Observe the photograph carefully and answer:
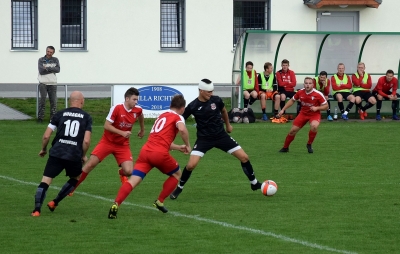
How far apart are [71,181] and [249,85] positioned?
14.6 metres

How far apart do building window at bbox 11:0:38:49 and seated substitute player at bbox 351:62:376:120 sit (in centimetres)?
1287

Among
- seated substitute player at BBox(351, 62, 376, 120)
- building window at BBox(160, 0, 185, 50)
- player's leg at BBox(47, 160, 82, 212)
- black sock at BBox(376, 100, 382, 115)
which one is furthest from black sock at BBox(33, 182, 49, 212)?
building window at BBox(160, 0, 185, 50)

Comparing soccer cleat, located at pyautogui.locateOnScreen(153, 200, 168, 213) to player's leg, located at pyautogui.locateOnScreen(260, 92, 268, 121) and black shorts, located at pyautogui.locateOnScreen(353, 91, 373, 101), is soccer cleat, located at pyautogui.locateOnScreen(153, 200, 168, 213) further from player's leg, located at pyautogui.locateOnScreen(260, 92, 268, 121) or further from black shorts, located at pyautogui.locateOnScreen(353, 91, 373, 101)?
black shorts, located at pyautogui.locateOnScreen(353, 91, 373, 101)

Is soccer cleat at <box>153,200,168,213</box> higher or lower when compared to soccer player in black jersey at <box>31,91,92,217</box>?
lower

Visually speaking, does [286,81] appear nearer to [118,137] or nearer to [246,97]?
[246,97]

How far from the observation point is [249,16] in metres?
34.2

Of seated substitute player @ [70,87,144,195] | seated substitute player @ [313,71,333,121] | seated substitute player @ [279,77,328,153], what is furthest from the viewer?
seated substitute player @ [313,71,333,121]

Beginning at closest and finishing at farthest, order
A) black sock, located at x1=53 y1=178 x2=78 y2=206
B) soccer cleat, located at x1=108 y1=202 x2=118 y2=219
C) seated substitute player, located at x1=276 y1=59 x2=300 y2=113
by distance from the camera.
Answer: soccer cleat, located at x1=108 y1=202 x2=118 y2=219, black sock, located at x1=53 y1=178 x2=78 y2=206, seated substitute player, located at x1=276 y1=59 x2=300 y2=113

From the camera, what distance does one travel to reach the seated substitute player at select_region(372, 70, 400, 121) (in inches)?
968

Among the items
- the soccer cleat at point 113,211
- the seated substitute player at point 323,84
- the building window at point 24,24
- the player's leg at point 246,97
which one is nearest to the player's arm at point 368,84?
the seated substitute player at point 323,84

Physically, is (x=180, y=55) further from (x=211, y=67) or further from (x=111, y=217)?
(x=111, y=217)

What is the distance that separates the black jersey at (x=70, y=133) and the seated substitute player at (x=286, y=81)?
14.7m

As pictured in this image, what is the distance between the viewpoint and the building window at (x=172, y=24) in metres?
33.5

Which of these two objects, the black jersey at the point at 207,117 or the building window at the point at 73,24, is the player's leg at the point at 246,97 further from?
the black jersey at the point at 207,117
